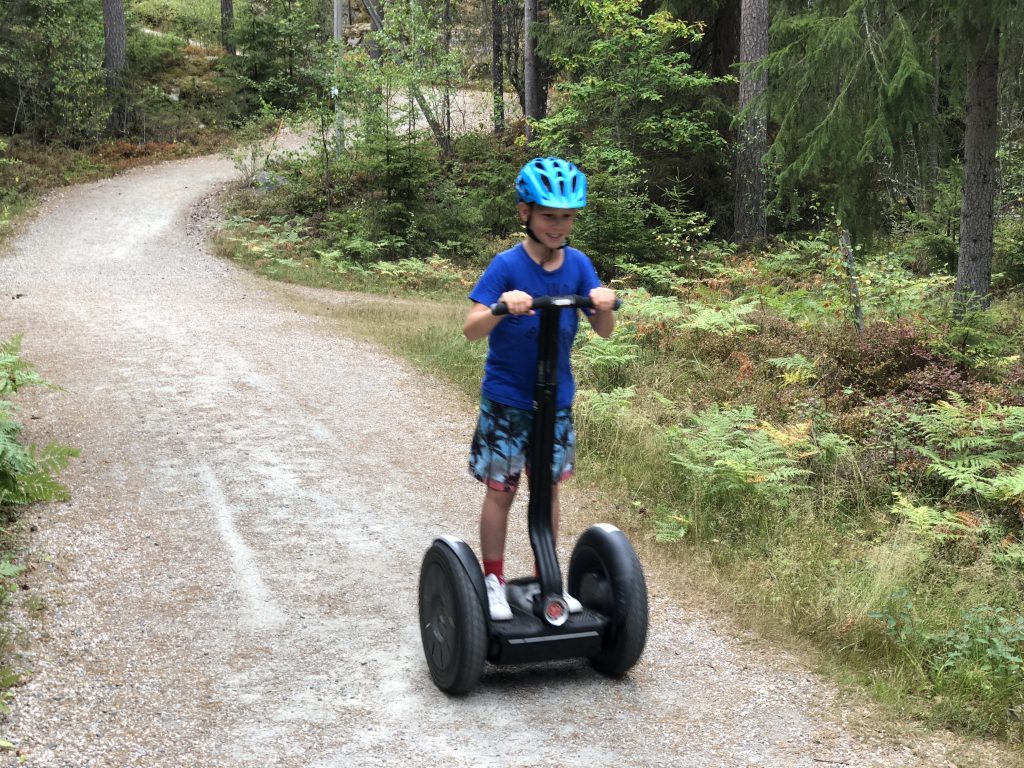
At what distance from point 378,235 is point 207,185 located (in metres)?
7.69

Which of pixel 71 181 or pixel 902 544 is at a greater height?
pixel 71 181

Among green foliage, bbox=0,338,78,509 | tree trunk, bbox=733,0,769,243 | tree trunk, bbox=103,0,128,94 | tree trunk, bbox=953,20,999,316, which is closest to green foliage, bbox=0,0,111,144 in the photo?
tree trunk, bbox=103,0,128,94

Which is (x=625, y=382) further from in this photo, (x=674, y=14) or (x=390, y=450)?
(x=674, y=14)

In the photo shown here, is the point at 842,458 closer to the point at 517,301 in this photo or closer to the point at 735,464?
the point at 735,464

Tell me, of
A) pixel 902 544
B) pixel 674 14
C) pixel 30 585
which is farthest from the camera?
pixel 674 14

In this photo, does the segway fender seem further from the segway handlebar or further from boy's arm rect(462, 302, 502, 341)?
the segway handlebar

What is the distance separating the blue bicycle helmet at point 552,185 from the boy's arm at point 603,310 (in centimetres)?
38

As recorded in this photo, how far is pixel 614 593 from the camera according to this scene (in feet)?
13.8

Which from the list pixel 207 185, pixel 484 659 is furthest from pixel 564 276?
pixel 207 185

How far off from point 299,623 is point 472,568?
1.33 meters

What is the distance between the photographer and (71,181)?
963 inches

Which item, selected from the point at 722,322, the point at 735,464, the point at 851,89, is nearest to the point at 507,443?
the point at 735,464

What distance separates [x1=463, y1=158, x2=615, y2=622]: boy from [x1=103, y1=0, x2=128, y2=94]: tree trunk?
27458mm

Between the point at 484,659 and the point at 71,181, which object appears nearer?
the point at 484,659
